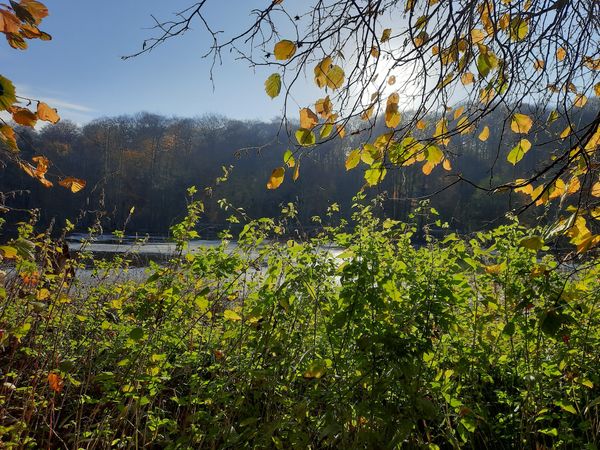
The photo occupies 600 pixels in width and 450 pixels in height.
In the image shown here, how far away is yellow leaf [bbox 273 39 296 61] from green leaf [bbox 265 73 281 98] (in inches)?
2.9

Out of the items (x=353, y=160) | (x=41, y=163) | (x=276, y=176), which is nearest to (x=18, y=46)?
(x=41, y=163)

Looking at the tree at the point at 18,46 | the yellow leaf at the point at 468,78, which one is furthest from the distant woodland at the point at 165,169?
the tree at the point at 18,46

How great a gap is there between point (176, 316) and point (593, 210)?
8.20 ft

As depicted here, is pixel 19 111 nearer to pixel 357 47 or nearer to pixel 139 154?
pixel 357 47

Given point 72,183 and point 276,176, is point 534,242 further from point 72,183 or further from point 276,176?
point 72,183

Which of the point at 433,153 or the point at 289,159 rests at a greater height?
the point at 433,153

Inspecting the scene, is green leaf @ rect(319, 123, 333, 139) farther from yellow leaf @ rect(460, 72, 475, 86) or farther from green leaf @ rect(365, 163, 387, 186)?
yellow leaf @ rect(460, 72, 475, 86)

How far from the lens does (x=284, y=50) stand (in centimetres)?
157

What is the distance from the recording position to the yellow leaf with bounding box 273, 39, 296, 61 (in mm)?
1557

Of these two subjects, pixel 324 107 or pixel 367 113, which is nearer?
pixel 324 107

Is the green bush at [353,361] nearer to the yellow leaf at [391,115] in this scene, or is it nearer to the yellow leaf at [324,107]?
the yellow leaf at [391,115]

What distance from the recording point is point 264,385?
75.8 inches

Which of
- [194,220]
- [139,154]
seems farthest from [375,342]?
[139,154]

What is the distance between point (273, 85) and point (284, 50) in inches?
5.1
